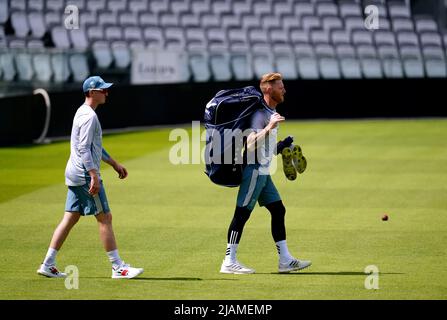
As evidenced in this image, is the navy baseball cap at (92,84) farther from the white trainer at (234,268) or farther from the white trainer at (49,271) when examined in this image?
the white trainer at (234,268)

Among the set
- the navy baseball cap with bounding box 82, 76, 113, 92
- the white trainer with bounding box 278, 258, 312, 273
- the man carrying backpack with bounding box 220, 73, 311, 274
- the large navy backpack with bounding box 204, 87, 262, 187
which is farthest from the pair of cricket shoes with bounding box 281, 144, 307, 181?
the navy baseball cap with bounding box 82, 76, 113, 92

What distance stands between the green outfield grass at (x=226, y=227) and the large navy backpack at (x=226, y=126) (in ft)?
3.68

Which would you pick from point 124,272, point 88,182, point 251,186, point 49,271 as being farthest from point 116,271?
point 251,186

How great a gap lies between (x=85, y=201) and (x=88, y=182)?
8.0 inches

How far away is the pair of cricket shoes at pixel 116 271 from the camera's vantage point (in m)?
11.5

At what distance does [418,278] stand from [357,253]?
67.1 inches

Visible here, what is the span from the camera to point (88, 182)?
37.4 ft

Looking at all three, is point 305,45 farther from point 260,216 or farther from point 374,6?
point 260,216

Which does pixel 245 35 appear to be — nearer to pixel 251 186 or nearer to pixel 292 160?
pixel 292 160

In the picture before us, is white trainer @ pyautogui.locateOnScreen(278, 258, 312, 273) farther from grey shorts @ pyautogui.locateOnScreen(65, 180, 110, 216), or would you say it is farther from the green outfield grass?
grey shorts @ pyautogui.locateOnScreen(65, 180, 110, 216)

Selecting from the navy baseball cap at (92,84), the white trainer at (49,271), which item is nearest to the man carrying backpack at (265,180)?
the navy baseball cap at (92,84)

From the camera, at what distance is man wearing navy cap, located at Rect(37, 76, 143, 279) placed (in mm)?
11234
